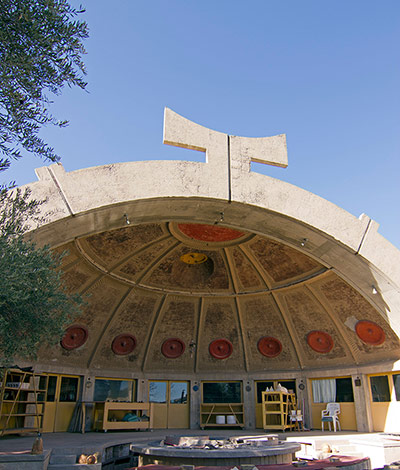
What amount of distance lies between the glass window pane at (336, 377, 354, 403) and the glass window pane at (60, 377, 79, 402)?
36.4 ft

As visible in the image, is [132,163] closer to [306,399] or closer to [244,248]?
[244,248]

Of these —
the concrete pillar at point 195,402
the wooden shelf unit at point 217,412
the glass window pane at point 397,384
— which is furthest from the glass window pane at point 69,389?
the glass window pane at point 397,384

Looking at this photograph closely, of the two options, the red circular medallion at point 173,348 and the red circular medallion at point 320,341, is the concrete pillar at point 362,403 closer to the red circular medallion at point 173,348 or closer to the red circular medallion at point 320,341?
the red circular medallion at point 320,341

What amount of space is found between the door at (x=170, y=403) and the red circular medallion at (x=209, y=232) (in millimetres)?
7617

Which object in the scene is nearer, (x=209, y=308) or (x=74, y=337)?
(x=74, y=337)

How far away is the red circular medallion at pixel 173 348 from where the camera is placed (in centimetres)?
1920

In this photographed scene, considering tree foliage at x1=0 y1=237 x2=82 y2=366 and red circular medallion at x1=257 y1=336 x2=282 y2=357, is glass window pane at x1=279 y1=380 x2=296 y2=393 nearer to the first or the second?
red circular medallion at x1=257 y1=336 x2=282 y2=357

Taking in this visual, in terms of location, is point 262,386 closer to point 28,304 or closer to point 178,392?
point 178,392

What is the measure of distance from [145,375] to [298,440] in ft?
27.0

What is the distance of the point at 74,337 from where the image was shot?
674 inches

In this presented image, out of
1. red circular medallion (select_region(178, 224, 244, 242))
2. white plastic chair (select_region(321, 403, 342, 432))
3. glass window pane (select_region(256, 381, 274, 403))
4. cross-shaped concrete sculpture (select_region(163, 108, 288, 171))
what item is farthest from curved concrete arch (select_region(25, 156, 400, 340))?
glass window pane (select_region(256, 381, 274, 403))

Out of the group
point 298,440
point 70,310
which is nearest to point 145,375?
point 298,440

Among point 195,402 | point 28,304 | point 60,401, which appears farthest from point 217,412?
point 28,304

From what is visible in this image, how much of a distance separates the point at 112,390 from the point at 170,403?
9.15ft
